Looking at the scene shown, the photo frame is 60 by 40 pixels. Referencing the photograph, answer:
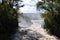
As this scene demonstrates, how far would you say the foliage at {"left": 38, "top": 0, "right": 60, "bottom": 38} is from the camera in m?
8.42

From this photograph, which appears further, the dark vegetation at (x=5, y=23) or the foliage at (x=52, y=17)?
the foliage at (x=52, y=17)

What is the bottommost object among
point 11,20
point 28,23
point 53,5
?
point 28,23

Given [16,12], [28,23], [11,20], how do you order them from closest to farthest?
[11,20] < [16,12] < [28,23]

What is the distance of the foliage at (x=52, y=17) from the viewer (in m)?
8.42

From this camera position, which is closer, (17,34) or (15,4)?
(17,34)

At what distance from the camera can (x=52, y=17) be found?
28.4ft

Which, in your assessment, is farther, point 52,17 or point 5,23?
point 52,17

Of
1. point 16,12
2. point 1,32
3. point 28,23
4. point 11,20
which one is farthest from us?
point 28,23

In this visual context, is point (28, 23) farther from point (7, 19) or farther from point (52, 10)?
point (7, 19)

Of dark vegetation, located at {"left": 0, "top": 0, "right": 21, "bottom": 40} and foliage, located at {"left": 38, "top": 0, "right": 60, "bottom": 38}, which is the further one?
foliage, located at {"left": 38, "top": 0, "right": 60, "bottom": 38}

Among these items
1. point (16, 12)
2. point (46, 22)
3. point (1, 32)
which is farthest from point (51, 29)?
point (1, 32)

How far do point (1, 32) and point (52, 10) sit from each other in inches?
110

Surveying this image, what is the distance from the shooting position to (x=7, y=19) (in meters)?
7.77

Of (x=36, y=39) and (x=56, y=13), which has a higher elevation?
(x=56, y=13)
